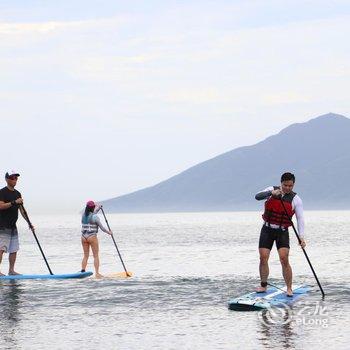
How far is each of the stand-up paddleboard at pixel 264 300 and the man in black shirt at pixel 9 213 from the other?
642cm

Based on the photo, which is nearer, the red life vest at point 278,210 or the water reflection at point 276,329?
the water reflection at point 276,329

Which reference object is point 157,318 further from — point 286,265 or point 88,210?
point 88,210

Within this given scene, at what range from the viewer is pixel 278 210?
1625cm

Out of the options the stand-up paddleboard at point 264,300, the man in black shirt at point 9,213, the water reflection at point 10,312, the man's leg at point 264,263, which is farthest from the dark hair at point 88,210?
the man's leg at point 264,263

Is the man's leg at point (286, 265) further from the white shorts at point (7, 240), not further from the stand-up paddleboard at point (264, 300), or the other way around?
the white shorts at point (7, 240)

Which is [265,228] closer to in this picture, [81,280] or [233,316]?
[233,316]

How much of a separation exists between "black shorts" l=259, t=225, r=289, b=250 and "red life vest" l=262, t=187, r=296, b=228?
13cm

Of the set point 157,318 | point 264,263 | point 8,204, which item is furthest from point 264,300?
point 8,204

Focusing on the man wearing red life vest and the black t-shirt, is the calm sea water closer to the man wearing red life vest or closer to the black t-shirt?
the man wearing red life vest

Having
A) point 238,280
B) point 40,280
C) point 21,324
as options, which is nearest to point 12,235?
point 40,280

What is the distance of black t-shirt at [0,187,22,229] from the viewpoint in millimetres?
20219

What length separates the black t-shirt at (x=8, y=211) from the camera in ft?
66.3

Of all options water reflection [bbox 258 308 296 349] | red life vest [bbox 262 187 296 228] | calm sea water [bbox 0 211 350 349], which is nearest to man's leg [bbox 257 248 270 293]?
red life vest [bbox 262 187 296 228]

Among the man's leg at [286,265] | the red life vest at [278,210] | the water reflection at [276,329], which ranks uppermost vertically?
the red life vest at [278,210]
